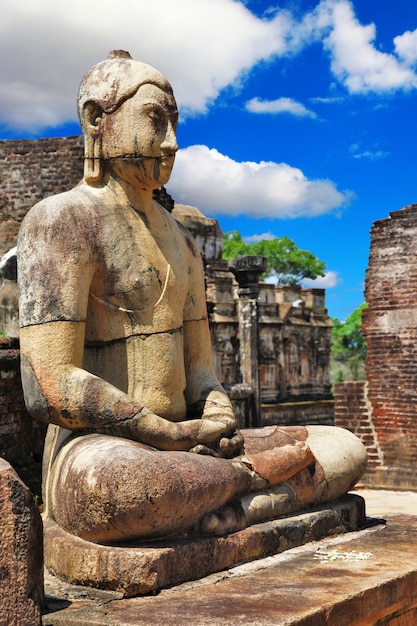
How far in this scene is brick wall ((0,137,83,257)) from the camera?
14586 millimetres

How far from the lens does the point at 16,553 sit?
9.39 ft

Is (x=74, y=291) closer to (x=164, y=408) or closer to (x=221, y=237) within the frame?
(x=164, y=408)

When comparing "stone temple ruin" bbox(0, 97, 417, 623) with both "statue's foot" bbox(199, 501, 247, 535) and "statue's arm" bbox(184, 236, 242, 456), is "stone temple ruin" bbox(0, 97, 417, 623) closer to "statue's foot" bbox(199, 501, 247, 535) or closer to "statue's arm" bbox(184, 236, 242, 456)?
"statue's foot" bbox(199, 501, 247, 535)

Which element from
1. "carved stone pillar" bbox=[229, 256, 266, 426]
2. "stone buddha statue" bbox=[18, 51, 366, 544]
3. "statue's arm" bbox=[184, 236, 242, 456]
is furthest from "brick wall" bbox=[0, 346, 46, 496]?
"carved stone pillar" bbox=[229, 256, 266, 426]

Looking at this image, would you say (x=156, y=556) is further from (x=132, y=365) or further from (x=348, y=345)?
(x=348, y=345)

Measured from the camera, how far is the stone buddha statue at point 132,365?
348cm

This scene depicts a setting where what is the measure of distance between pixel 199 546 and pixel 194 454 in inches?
17.0

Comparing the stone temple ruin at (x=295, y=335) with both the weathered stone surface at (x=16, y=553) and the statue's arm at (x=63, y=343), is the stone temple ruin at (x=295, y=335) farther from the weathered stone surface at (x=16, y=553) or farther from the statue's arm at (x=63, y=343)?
the weathered stone surface at (x=16, y=553)

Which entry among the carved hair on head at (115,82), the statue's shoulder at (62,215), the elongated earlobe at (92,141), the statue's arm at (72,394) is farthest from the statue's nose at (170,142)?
the statue's arm at (72,394)

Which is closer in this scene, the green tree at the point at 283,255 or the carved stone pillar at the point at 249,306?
the carved stone pillar at the point at 249,306

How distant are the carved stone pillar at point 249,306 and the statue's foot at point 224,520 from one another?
9.43 metres

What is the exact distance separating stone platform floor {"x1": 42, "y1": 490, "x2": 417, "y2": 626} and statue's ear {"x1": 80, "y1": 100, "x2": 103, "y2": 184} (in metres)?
1.97

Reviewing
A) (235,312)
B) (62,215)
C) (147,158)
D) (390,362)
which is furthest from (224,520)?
(235,312)

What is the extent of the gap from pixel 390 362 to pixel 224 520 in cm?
566
